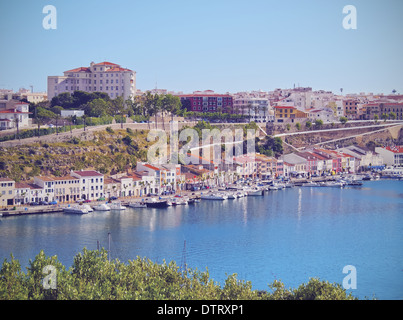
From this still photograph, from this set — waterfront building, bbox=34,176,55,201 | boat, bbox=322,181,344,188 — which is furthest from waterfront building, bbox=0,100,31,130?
boat, bbox=322,181,344,188

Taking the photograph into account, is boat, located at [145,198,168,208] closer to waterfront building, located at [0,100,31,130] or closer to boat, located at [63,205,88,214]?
boat, located at [63,205,88,214]

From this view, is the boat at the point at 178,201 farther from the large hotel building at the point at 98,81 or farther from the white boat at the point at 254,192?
the large hotel building at the point at 98,81

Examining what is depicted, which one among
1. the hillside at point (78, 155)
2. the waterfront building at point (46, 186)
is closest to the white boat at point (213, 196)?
the hillside at point (78, 155)

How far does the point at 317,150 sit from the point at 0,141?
35.3 feet

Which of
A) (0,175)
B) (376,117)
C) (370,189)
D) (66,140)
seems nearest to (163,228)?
(0,175)

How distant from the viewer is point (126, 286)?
5914 mm

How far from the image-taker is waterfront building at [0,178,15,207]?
12.1 m

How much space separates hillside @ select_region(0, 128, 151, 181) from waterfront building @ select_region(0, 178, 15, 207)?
0.73 metres

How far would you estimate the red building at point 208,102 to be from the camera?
23812 millimetres

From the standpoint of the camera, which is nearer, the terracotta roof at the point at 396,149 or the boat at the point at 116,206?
the boat at the point at 116,206

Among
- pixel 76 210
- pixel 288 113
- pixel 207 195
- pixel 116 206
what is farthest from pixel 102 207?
pixel 288 113

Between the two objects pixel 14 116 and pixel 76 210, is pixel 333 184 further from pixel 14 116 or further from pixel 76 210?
pixel 14 116

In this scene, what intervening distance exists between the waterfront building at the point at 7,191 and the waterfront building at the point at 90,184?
147cm

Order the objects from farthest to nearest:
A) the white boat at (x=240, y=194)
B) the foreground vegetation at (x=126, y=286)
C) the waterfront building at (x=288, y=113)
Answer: the waterfront building at (x=288, y=113) → the white boat at (x=240, y=194) → the foreground vegetation at (x=126, y=286)
